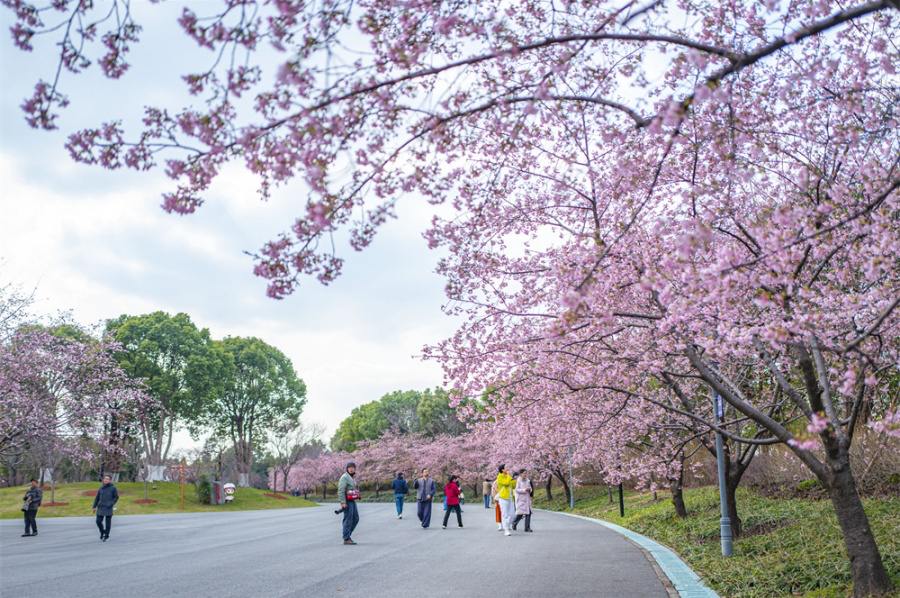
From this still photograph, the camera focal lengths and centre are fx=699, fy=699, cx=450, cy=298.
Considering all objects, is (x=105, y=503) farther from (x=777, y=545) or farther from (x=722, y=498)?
(x=777, y=545)

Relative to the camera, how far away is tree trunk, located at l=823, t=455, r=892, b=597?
6977 mm

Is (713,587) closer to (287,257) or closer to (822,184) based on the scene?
(822,184)

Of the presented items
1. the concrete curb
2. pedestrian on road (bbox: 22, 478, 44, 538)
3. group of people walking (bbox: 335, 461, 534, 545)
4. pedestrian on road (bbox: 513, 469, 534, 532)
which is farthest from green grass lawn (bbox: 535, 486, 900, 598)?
pedestrian on road (bbox: 22, 478, 44, 538)

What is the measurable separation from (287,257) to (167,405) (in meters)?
52.0


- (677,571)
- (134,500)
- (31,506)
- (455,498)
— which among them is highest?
(31,506)

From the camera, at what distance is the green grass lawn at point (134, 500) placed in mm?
38906

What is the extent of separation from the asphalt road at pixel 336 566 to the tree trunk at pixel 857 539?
7.19ft

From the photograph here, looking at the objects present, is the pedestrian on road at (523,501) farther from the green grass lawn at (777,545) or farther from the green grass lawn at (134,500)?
the green grass lawn at (134,500)

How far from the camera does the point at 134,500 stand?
147 ft

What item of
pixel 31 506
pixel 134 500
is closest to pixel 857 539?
pixel 31 506

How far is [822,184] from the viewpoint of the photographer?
8.33m

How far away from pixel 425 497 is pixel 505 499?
12.6 ft

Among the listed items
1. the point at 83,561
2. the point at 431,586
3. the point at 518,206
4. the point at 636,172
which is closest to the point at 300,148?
the point at 636,172

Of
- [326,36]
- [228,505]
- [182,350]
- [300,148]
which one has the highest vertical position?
[182,350]
